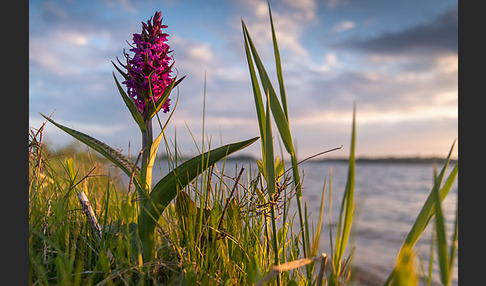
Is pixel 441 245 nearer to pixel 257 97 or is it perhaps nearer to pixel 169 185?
pixel 257 97

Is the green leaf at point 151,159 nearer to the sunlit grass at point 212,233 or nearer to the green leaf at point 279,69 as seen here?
the sunlit grass at point 212,233

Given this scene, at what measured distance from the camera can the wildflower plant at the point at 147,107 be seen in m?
1.17

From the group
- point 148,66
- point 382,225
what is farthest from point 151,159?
point 382,225

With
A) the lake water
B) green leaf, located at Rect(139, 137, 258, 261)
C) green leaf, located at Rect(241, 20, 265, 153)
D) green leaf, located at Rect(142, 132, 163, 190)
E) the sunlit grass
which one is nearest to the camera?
the sunlit grass

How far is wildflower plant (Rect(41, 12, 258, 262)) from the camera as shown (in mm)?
1173

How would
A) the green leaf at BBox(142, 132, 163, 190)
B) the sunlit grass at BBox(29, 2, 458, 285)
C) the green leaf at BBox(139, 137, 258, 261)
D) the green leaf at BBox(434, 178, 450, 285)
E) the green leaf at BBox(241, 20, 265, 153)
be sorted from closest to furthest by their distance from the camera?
the green leaf at BBox(434, 178, 450, 285) < the sunlit grass at BBox(29, 2, 458, 285) < the green leaf at BBox(241, 20, 265, 153) < the green leaf at BBox(139, 137, 258, 261) < the green leaf at BBox(142, 132, 163, 190)

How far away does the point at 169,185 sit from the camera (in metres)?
1.16

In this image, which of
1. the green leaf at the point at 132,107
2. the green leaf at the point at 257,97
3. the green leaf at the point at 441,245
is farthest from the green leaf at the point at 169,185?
the green leaf at the point at 441,245

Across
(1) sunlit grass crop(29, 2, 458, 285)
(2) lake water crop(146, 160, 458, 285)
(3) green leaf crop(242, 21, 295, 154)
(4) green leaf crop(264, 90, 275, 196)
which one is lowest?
(2) lake water crop(146, 160, 458, 285)

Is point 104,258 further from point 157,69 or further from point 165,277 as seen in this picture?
point 157,69

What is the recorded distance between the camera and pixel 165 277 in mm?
1173

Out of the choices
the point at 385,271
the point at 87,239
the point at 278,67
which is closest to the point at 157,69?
the point at 278,67

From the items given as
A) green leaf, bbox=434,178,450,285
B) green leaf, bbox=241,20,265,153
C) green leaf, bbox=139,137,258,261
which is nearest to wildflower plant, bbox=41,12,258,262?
green leaf, bbox=139,137,258,261

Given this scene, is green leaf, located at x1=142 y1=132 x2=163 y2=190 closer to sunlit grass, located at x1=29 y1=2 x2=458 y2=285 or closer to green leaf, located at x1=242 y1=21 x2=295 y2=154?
sunlit grass, located at x1=29 y1=2 x2=458 y2=285
